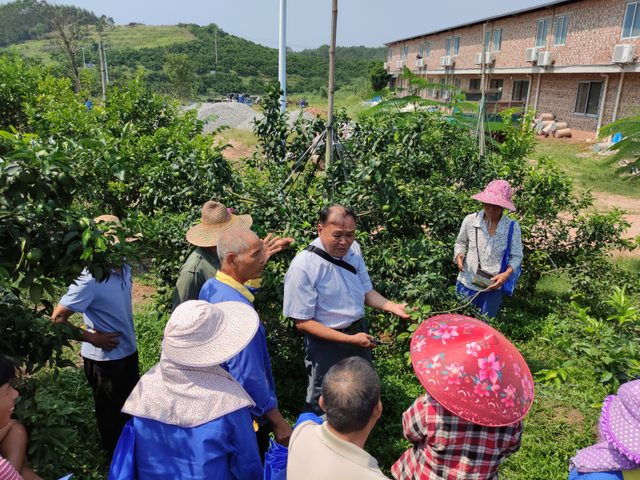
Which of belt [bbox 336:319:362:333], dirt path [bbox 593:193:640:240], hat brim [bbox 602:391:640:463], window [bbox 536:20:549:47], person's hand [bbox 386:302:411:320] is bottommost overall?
dirt path [bbox 593:193:640:240]

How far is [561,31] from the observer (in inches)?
762

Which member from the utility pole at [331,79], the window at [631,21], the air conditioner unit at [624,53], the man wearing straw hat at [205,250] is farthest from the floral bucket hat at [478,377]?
the window at [631,21]

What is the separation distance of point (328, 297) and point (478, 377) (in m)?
1.06

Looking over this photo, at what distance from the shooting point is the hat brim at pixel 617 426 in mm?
1550

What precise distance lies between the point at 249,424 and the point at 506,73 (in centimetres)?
2561

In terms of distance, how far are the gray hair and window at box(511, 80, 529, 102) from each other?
2423cm

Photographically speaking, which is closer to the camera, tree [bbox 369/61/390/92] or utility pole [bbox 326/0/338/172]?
utility pole [bbox 326/0/338/172]

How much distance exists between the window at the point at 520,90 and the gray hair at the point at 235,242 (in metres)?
24.2

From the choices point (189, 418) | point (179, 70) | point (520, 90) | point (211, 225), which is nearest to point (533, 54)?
point (520, 90)

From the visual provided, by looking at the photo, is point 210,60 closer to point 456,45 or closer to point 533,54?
point 456,45

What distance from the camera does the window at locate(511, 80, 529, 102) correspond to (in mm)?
22962

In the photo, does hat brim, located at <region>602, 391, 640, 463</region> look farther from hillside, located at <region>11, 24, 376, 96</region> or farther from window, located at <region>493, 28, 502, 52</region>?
hillside, located at <region>11, 24, 376, 96</region>

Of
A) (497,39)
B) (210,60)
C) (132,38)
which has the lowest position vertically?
(497,39)

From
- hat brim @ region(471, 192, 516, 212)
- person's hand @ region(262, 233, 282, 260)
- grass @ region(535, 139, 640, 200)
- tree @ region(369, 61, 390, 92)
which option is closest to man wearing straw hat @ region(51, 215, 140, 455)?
person's hand @ region(262, 233, 282, 260)
